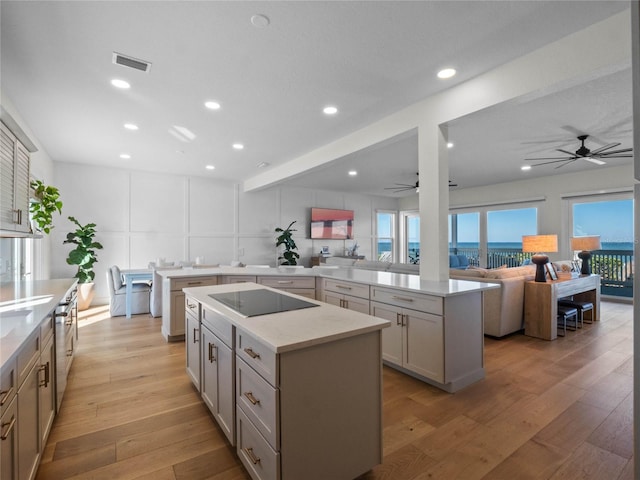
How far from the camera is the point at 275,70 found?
268cm

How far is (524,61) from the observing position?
2.42 metres

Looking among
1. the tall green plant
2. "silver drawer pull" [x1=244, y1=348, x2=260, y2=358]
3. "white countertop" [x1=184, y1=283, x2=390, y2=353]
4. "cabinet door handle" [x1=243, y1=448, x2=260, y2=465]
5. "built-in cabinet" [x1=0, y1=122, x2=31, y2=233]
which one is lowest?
"cabinet door handle" [x1=243, y1=448, x2=260, y2=465]

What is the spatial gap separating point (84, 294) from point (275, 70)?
532 cm

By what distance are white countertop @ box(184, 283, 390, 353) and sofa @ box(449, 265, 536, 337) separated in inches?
111

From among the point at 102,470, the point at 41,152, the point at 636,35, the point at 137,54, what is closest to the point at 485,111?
the point at 636,35

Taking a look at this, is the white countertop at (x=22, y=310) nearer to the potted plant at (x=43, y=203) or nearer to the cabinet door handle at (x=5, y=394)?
the cabinet door handle at (x=5, y=394)

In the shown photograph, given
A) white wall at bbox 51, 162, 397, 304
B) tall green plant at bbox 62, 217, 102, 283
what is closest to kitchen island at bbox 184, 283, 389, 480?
tall green plant at bbox 62, 217, 102, 283

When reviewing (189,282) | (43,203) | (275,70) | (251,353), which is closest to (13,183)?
(43,203)

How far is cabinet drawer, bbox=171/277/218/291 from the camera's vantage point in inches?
149

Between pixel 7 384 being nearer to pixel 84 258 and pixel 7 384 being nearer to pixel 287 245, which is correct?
pixel 84 258

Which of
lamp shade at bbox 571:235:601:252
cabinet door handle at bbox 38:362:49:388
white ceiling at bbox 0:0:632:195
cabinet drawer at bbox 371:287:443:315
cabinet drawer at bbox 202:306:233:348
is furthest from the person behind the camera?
lamp shade at bbox 571:235:601:252

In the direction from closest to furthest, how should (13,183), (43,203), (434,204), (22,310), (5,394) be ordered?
1. (5,394)
2. (22,310)
3. (13,183)
4. (434,204)
5. (43,203)

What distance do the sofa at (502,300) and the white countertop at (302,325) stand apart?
281 cm

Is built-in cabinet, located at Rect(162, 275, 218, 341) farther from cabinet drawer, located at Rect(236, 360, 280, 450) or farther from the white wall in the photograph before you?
the white wall
